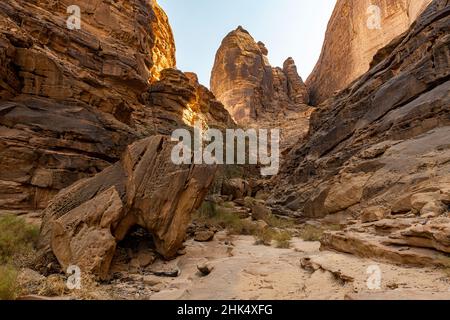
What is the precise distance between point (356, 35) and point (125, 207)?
44565 millimetres

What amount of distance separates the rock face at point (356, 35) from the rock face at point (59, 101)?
30.7 meters

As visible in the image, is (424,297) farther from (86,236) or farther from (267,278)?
(86,236)

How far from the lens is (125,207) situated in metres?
6.97

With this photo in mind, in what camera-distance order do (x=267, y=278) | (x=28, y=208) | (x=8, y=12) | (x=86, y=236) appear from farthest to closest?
(x=8, y=12), (x=28, y=208), (x=86, y=236), (x=267, y=278)

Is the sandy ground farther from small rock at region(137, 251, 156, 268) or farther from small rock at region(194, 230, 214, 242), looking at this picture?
small rock at region(194, 230, 214, 242)

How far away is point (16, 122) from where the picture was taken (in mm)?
10789

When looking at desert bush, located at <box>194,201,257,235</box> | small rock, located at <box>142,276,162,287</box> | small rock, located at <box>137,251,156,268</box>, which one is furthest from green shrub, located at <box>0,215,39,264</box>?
desert bush, located at <box>194,201,257,235</box>

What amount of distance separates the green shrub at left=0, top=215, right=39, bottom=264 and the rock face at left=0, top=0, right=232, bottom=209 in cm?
262

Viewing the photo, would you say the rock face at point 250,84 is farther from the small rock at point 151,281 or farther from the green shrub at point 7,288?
the green shrub at point 7,288

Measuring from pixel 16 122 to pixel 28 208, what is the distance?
3855mm

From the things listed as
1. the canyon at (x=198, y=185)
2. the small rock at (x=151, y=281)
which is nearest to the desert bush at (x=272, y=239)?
the canyon at (x=198, y=185)

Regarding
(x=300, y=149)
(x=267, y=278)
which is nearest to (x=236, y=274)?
(x=267, y=278)

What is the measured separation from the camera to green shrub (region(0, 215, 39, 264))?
6.08 meters

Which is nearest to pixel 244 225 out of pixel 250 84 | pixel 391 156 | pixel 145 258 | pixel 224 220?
pixel 224 220
